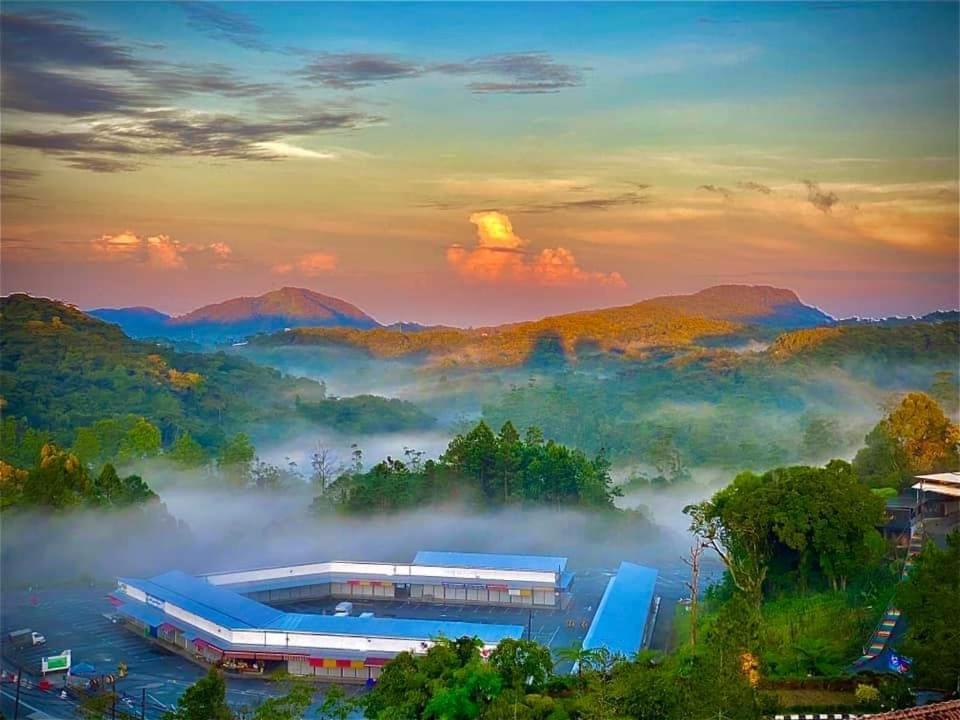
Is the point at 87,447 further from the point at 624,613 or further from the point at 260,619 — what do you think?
the point at 624,613

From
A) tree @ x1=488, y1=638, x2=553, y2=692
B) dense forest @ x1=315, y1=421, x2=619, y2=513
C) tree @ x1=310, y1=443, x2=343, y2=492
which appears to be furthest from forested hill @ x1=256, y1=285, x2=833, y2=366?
tree @ x1=488, y1=638, x2=553, y2=692

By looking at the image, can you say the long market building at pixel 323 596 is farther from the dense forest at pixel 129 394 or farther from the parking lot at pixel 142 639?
the dense forest at pixel 129 394

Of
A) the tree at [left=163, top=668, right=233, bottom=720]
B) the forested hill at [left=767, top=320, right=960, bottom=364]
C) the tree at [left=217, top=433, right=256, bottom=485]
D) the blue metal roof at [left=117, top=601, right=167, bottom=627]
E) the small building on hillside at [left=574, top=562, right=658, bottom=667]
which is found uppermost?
the forested hill at [left=767, top=320, right=960, bottom=364]

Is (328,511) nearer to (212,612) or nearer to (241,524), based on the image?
(241,524)

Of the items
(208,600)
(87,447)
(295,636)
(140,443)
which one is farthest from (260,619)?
(140,443)

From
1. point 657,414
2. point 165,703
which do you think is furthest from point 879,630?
point 657,414

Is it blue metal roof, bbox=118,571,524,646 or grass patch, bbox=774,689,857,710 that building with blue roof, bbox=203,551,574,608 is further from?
grass patch, bbox=774,689,857,710
